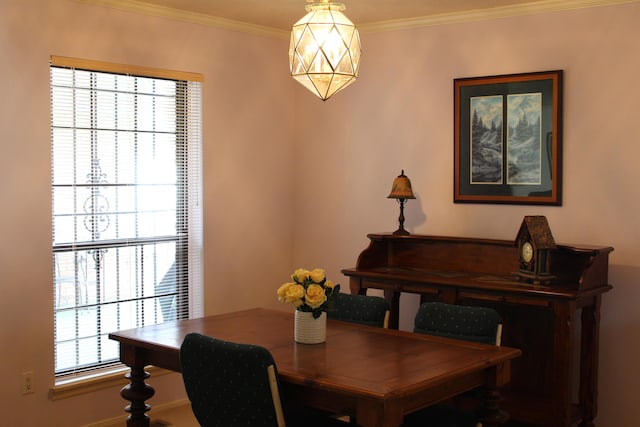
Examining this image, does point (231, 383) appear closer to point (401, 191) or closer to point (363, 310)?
point (363, 310)

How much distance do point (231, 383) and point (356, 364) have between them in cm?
48

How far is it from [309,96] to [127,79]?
4.78 ft

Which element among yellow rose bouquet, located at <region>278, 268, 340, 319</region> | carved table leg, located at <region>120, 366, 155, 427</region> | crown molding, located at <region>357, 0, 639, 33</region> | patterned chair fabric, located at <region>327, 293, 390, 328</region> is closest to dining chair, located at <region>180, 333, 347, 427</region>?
yellow rose bouquet, located at <region>278, 268, 340, 319</region>

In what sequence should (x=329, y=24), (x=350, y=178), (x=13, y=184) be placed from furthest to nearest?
(x=350, y=178)
(x=13, y=184)
(x=329, y=24)

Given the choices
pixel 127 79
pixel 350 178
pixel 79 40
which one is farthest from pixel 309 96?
pixel 79 40

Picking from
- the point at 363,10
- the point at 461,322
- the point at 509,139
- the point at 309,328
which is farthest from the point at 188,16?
the point at 461,322

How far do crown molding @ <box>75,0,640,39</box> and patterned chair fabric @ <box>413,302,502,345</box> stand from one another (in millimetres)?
1926

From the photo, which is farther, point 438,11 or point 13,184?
point 438,11

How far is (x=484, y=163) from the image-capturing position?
488cm

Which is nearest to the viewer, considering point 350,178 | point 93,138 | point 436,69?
point 93,138

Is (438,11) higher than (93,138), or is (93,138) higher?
(438,11)

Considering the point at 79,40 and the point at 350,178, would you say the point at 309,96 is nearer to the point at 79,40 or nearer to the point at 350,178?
the point at 350,178

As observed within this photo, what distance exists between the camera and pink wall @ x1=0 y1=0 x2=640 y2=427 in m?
4.30

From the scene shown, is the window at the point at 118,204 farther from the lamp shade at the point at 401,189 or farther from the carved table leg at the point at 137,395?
the lamp shade at the point at 401,189
